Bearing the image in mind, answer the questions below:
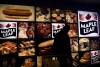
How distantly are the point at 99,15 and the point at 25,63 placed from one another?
381cm

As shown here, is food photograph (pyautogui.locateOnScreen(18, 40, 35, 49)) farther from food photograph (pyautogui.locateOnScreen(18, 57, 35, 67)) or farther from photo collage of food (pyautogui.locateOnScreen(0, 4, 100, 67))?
food photograph (pyautogui.locateOnScreen(18, 57, 35, 67))

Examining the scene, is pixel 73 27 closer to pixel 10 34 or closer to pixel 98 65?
pixel 98 65

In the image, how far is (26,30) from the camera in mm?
5055

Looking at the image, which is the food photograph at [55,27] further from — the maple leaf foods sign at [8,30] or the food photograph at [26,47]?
the maple leaf foods sign at [8,30]

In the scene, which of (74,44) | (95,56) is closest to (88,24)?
(74,44)

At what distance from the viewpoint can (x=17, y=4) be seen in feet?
16.3

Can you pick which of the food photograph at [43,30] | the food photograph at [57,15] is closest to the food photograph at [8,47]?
the food photograph at [43,30]

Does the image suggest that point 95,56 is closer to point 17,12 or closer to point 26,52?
point 26,52

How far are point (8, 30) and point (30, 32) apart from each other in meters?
0.74

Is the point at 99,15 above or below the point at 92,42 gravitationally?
above

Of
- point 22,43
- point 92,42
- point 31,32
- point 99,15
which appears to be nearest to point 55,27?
point 31,32

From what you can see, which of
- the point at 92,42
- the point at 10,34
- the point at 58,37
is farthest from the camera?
the point at 92,42

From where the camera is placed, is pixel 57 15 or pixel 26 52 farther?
pixel 57 15

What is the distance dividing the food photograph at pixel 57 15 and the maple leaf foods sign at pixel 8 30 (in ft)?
4.71
